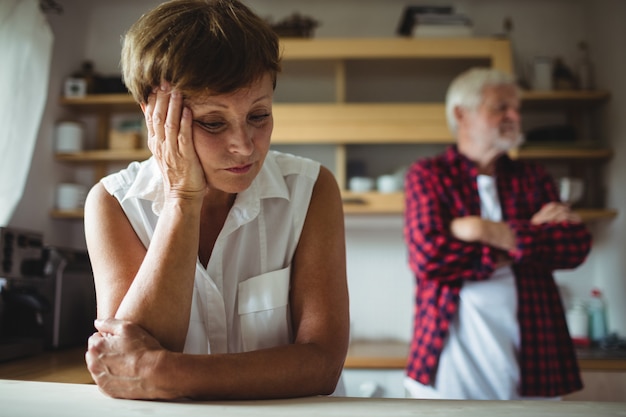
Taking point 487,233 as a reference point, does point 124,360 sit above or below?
below

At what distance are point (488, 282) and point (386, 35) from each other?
79.9 inches

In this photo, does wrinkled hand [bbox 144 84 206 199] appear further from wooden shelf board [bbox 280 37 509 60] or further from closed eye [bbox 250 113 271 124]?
wooden shelf board [bbox 280 37 509 60]

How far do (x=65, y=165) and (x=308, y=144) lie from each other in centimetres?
139

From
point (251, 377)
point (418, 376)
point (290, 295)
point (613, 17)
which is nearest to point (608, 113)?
point (613, 17)

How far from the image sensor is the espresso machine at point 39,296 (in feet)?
5.11

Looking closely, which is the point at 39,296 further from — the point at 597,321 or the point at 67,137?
the point at 597,321

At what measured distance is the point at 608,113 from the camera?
2902mm

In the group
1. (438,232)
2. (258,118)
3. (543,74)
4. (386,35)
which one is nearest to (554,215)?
(438,232)

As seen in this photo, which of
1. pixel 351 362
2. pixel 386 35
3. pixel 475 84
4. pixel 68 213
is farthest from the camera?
pixel 386 35

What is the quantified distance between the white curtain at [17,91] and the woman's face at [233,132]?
1.61 m

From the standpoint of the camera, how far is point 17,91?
2.24 meters

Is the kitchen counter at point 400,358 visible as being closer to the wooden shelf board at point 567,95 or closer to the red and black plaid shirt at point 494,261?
the red and black plaid shirt at point 494,261

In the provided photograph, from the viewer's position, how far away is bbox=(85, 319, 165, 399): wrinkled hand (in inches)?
27.6

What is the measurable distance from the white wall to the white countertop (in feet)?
7.65
